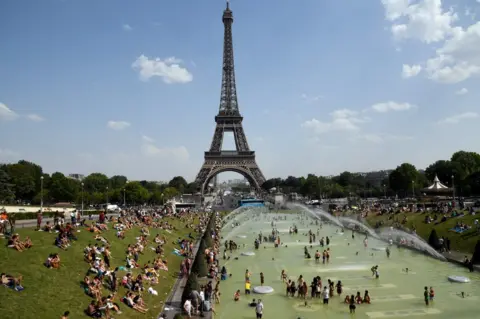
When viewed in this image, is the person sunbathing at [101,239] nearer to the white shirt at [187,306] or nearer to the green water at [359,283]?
the green water at [359,283]

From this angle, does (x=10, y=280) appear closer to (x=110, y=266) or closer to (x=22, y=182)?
(x=110, y=266)

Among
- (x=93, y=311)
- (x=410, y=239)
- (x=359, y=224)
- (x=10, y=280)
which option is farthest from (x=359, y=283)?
(x=359, y=224)

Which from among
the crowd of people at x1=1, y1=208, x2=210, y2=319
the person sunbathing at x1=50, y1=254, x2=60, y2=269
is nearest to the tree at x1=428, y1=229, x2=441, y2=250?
the crowd of people at x1=1, y1=208, x2=210, y2=319

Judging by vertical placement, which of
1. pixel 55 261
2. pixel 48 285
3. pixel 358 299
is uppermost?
pixel 55 261

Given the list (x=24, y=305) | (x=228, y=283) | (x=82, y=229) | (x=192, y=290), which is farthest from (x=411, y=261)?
(x=24, y=305)

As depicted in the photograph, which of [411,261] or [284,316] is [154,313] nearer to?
[284,316]
